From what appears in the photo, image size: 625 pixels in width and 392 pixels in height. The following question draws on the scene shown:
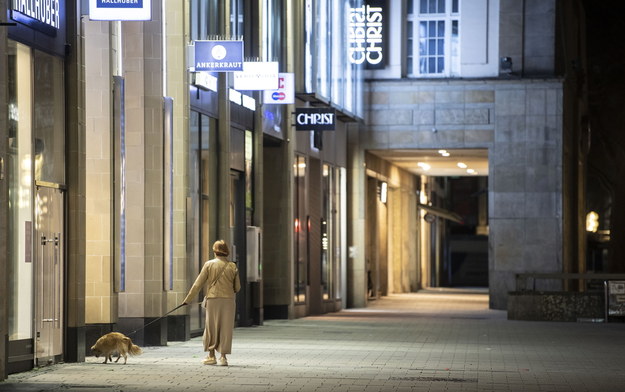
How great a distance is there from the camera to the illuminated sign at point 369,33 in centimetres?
4119

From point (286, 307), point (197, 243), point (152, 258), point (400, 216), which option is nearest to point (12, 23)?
point (152, 258)

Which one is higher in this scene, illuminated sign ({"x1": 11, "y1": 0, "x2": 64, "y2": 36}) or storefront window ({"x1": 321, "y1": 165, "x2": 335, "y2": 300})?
illuminated sign ({"x1": 11, "y1": 0, "x2": 64, "y2": 36})

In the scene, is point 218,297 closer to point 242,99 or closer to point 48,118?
point 48,118

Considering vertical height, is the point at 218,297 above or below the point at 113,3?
below

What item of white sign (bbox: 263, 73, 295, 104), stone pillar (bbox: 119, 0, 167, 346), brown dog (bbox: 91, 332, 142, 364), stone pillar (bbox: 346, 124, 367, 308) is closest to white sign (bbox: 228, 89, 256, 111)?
white sign (bbox: 263, 73, 295, 104)

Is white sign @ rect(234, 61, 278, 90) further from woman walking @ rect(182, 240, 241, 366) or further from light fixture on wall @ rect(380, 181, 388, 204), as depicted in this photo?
light fixture on wall @ rect(380, 181, 388, 204)

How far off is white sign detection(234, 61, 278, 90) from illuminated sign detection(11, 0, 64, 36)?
8667 mm

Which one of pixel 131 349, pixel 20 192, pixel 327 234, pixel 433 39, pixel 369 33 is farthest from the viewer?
pixel 433 39

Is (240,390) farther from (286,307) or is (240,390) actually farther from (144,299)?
(286,307)

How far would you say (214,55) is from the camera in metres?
23.3

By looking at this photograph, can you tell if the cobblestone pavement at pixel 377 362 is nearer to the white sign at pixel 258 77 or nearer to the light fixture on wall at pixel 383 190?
the white sign at pixel 258 77

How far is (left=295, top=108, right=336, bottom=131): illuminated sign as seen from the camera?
32625 mm

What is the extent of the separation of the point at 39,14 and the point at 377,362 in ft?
22.2

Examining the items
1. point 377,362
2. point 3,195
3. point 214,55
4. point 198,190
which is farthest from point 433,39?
point 3,195
